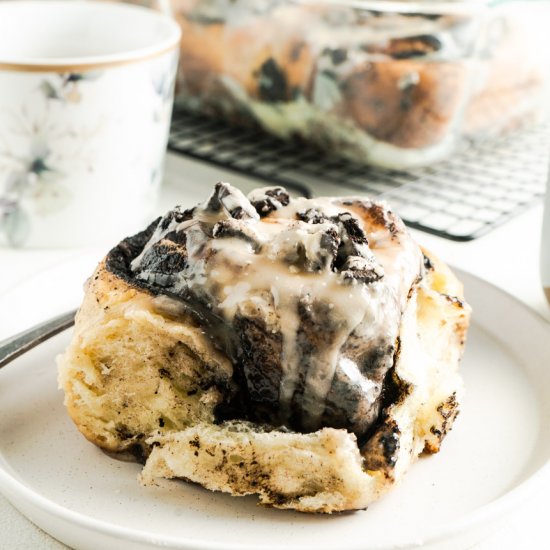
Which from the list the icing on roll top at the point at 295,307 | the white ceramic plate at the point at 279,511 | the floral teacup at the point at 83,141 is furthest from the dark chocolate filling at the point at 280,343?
the floral teacup at the point at 83,141

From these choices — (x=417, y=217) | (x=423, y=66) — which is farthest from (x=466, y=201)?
(x=423, y=66)

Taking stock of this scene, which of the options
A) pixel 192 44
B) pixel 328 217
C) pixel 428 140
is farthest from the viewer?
pixel 192 44

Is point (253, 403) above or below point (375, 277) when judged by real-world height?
below

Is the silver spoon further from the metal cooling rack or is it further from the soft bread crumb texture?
the metal cooling rack

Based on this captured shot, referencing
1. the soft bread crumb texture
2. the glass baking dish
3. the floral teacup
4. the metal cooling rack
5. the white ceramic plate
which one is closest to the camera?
the white ceramic plate

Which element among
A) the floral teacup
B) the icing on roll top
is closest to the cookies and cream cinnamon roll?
the icing on roll top

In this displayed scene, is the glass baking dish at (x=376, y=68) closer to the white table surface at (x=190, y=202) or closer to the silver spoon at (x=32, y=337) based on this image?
the white table surface at (x=190, y=202)

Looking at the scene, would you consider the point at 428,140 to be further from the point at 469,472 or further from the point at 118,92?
the point at 469,472
